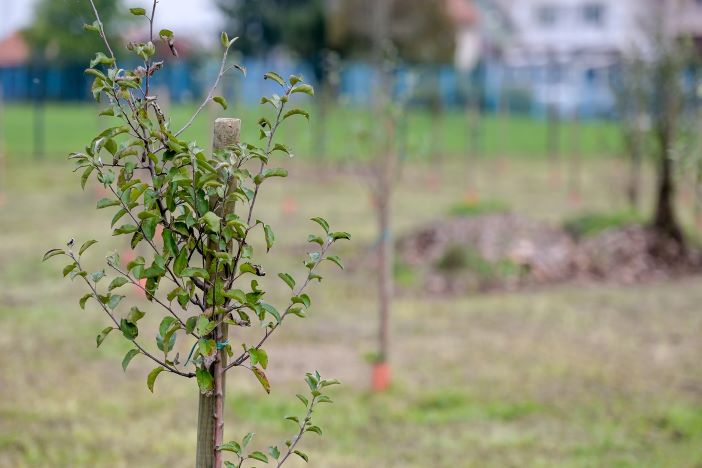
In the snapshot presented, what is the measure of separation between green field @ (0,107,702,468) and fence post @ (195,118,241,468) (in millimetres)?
3068

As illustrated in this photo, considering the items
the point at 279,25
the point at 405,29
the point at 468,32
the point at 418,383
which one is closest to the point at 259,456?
the point at 418,383

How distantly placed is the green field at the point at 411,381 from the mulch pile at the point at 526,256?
44cm

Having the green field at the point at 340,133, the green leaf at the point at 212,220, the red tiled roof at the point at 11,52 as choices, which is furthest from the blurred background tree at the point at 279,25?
the green leaf at the point at 212,220

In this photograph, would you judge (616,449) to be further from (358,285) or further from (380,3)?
(380,3)

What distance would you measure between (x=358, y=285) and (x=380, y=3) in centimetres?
317

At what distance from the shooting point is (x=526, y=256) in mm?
11633

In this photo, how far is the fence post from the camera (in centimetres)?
290

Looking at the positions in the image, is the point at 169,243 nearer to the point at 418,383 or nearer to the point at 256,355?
the point at 256,355

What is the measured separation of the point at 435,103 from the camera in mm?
24547

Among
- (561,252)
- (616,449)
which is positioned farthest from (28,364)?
(561,252)

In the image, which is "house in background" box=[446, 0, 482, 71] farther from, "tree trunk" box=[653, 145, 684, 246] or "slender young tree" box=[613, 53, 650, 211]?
"tree trunk" box=[653, 145, 684, 246]

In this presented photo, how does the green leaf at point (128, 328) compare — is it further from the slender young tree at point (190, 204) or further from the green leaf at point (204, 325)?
the green leaf at point (204, 325)

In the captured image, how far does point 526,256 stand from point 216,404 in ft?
29.5

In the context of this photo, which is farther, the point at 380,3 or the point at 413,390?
the point at 380,3
